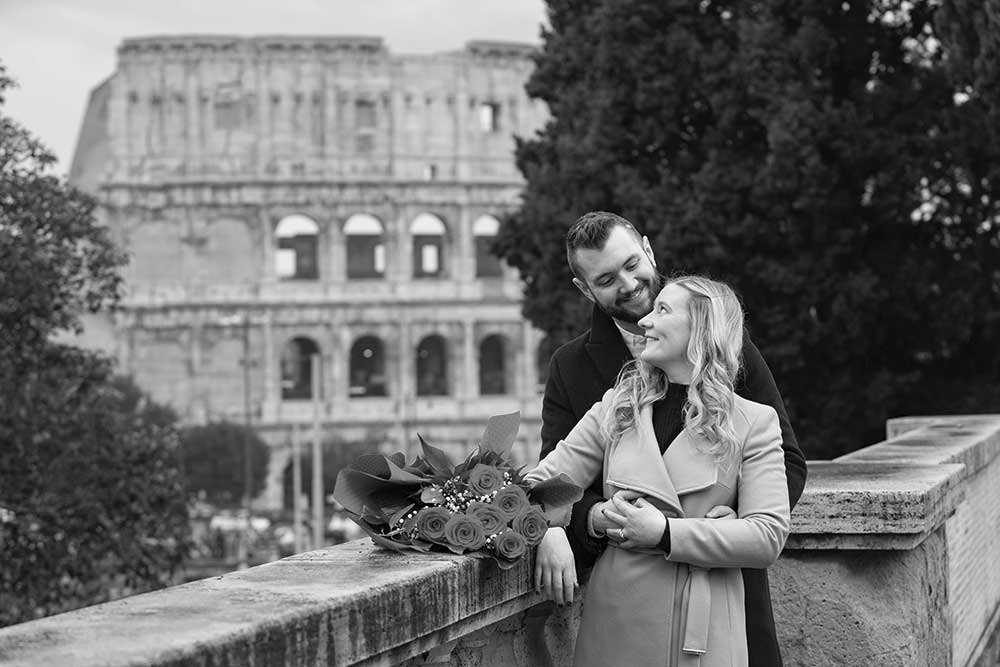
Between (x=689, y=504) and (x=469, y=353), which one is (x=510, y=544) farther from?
(x=469, y=353)

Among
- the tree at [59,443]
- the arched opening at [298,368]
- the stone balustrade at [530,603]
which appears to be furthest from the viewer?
the arched opening at [298,368]

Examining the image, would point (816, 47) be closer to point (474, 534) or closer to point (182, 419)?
point (474, 534)

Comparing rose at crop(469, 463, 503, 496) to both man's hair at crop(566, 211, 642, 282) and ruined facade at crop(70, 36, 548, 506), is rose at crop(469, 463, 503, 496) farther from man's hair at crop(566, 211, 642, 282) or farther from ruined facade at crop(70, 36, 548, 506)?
ruined facade at crop(70, 36, 548, 506)

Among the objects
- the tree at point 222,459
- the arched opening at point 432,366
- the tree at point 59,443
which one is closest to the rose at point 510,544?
the tree at point 59,443

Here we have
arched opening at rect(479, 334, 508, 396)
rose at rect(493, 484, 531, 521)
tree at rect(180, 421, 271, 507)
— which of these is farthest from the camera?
arched opening at rect(479, 334, 508, 396)

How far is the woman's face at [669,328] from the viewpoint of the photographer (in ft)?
12.9

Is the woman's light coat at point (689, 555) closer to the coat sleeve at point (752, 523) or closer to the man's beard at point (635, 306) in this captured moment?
the coat sleeve at point (752, 523)

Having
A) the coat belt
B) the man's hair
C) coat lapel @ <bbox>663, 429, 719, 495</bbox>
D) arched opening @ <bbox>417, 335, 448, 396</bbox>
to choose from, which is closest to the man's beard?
the man's hair

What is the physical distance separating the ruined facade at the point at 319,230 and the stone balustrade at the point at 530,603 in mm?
52508

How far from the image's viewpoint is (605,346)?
178 inches

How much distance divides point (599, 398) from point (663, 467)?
557mm

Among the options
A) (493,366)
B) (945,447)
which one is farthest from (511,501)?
(493,366)

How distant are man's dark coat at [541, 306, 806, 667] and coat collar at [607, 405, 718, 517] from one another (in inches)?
8.0

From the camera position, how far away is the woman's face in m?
3.92
